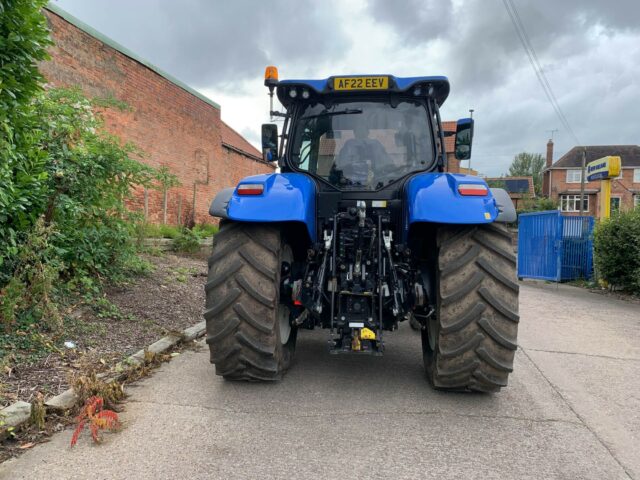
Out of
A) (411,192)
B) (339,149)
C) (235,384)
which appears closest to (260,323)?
(235,384)

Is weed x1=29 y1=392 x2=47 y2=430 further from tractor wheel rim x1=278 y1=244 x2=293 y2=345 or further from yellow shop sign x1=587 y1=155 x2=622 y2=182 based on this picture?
yellow shop sign x1=587 y1=155 x2=622 y2=182

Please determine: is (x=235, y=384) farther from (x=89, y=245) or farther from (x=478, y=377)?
(x=89, y=245)

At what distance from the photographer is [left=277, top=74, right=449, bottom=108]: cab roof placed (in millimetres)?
4258

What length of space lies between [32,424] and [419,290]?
8.88ft

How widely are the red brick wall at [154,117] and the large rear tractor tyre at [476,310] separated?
8.02 metres

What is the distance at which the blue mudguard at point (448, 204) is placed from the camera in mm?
3379

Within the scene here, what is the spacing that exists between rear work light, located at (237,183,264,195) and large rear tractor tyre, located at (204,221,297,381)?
0.25 m

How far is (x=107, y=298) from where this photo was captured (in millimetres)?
5781

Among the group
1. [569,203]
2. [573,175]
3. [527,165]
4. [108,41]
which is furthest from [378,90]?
[527,165]

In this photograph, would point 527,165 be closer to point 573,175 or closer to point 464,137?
point 573,175

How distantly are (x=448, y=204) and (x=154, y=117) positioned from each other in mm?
10448

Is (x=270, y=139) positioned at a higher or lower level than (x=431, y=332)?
higher

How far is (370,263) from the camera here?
3713 millimetres

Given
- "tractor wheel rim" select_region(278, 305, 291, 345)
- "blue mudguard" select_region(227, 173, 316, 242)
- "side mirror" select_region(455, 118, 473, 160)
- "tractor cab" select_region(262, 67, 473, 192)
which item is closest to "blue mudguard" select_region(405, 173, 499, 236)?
"tractor cab" select_region(262, 67, 473, 192)
